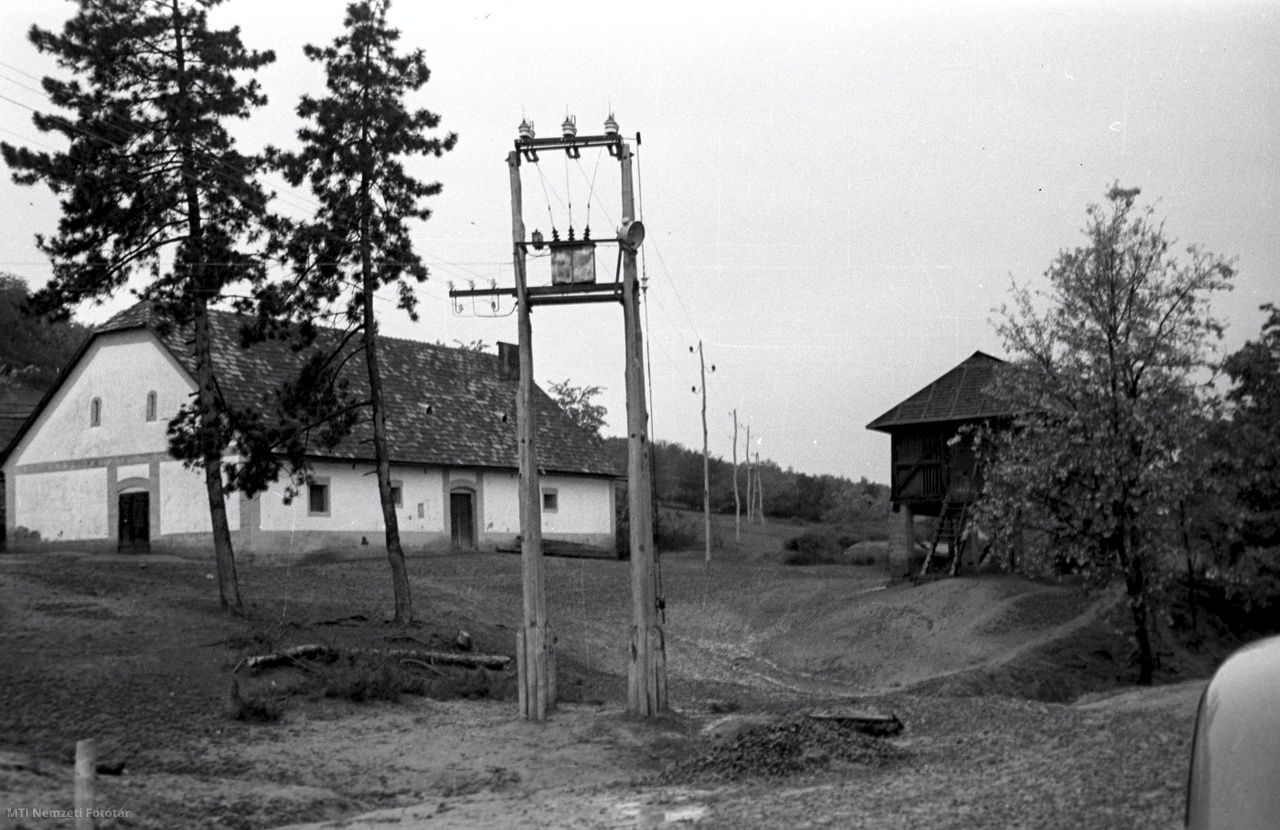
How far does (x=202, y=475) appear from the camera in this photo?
121ft

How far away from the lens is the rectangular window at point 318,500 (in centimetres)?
3866

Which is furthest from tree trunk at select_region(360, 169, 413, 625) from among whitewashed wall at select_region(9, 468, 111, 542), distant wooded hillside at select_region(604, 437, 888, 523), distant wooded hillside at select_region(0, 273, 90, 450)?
distant wooded hillside at select_region(604, 437, 888, 523)

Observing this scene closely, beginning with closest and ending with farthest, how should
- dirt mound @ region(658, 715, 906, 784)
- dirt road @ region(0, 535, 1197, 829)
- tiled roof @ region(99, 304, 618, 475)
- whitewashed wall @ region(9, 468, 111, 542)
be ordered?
dirt road @ region(0, 535, 1197, 829) < dirt mound @ region(658, 715, 906, 784) < tiled roof @ region(99, 304, 618, 475) < whitewashed wall @ region(9, 468, 111, 542)

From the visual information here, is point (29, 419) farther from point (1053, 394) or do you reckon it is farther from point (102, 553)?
point (1053, 394)

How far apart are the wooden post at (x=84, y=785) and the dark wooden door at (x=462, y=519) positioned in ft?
117

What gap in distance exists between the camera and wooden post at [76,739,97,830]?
805 centimetres

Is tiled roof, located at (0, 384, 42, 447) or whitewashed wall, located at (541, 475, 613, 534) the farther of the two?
tiled roof, located at (0, 384, 42, 447)

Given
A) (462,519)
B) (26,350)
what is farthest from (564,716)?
(26,350)

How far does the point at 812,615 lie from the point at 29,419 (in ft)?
84.8

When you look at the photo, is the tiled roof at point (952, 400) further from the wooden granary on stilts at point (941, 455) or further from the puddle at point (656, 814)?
the puddle at point (656, 814)

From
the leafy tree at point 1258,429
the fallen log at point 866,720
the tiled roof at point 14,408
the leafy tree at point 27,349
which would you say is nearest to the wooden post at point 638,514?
the fallen log at point 866,720

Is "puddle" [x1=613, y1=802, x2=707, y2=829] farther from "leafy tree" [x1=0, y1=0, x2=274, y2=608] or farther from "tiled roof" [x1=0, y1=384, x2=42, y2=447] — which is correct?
"tiled roof" [x1=0, y1=384, x2=42, y2=447]

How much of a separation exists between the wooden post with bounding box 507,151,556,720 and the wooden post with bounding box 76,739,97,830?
32.0ft

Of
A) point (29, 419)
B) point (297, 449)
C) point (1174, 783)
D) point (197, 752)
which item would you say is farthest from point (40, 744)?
point (29, 419)
